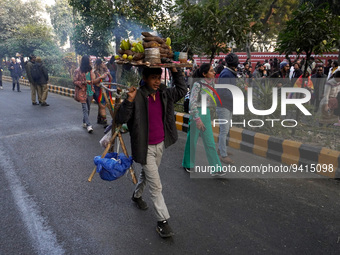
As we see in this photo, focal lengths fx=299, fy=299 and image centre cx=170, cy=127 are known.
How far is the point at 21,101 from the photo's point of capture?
12125mm

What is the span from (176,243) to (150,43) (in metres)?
1.94

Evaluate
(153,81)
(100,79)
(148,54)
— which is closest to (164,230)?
(153,81)

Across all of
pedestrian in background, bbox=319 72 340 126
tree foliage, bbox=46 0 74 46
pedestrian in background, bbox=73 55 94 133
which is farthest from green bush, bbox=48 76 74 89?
tree foliage, bbox=46 0 74 46

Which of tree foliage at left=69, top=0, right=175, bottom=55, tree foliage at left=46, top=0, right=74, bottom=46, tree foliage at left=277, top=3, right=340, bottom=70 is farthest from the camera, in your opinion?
tree foliage at left=46, top=0, right=74, bottom=46

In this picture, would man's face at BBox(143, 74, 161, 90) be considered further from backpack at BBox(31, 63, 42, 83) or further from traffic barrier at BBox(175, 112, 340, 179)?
backpack at BBox(31, 63, 42, 83)

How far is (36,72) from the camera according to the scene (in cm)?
1071

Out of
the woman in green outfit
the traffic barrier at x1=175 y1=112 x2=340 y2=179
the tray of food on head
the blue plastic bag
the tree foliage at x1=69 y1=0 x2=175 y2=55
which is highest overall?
the tree foliage at x1=69 y1=0 x2=175 y2=55

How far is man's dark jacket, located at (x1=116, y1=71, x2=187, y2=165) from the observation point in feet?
9.48

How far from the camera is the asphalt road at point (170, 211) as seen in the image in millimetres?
2893

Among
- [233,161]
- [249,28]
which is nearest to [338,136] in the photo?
[233,161]

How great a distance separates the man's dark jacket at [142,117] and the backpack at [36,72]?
8.94 meters

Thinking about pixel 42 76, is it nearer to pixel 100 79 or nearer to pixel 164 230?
pixel 100 79

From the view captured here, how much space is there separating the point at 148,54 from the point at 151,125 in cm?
74

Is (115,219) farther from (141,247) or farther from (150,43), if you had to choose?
(150,43)
